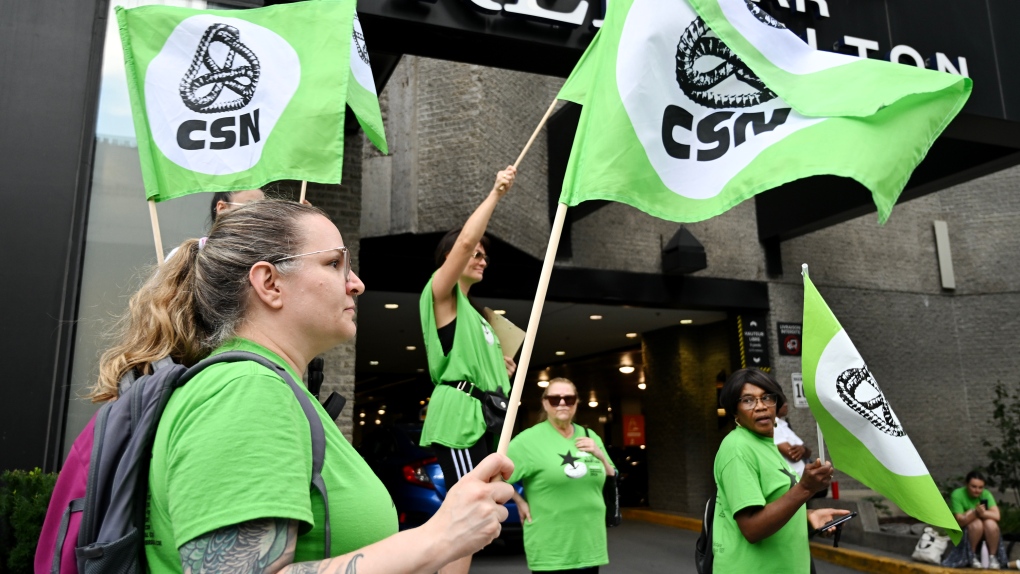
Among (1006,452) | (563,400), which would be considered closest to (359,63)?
(563,400)

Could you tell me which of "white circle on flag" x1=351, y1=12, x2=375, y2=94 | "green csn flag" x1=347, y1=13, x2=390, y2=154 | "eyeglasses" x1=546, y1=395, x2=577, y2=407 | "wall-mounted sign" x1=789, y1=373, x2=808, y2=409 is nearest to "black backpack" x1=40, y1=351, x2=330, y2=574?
"green csn flag" x1=347, y1=13, x2=390, y2=154

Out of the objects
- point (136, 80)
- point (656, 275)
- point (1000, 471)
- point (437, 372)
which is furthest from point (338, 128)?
point (1000, 471)

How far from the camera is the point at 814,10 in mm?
7906

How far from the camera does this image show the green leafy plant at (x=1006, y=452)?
1305 cm

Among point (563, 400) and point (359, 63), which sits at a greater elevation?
point (359, 63)

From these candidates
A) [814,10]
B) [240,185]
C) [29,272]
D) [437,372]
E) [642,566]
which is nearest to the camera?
[240,185]

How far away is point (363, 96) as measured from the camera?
439 cm

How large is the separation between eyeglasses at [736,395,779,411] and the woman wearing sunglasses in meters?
1.43

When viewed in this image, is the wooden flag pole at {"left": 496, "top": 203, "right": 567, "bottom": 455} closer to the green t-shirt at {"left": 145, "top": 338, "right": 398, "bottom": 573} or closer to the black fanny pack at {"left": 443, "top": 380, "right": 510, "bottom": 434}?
the green t-shirt at {"left": 145, "top": 338, "right": 398, "bottom": 573}

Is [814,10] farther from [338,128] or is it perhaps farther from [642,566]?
[642,566]

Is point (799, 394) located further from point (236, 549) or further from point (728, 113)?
point (236, 549)

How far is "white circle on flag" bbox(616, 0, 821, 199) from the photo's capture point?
270 cm

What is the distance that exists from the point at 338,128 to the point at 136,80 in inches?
42.8

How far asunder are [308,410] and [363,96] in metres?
3.14
